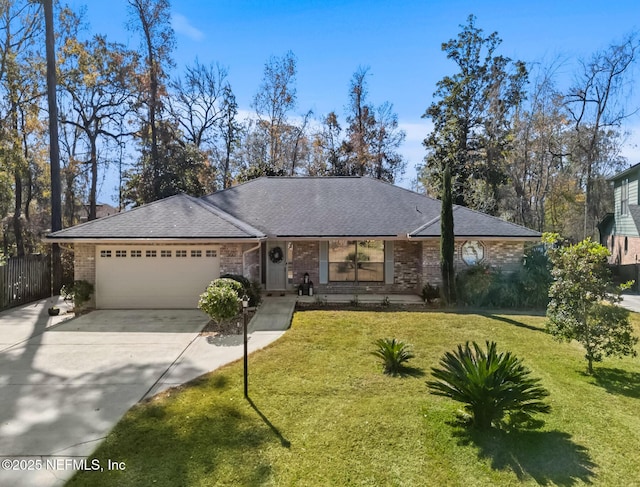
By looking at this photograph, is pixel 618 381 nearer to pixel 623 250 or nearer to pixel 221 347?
pixel 221 347

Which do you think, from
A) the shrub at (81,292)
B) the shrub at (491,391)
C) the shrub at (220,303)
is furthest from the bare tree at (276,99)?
the shrub at (491,391)

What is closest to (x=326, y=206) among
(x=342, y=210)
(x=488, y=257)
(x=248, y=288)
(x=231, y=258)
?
(x=342, y=210)

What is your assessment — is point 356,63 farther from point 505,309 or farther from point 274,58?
point 505,309

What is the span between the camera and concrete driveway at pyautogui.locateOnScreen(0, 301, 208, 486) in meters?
4.47

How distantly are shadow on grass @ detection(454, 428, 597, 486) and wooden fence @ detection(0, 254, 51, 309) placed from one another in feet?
46.2

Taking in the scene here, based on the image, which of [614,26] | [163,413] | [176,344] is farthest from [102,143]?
[614,26]

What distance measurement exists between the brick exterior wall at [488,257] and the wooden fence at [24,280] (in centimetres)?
1374

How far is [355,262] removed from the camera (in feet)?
48.6

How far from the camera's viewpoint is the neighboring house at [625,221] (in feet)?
64.6

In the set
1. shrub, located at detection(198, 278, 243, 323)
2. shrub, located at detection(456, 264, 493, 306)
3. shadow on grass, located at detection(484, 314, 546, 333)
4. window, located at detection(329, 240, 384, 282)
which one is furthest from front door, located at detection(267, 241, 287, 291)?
shadow on grass, located at detection(484, 314, 546, 333)

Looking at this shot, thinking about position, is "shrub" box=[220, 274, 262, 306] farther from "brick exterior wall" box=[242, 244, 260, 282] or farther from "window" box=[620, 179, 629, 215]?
"window" box=[620, 179, 629, 215]

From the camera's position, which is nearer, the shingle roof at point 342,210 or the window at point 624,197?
the shingle roof at point 342,210

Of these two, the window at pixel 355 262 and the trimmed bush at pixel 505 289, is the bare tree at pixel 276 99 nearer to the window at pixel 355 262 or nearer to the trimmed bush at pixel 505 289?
the window at pixel 355 262

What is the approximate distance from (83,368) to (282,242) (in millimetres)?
8640
